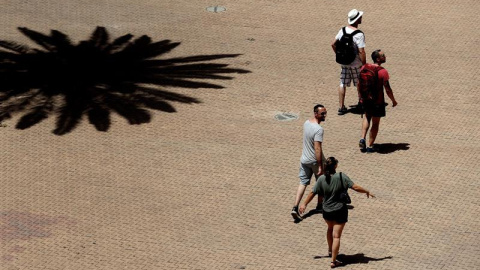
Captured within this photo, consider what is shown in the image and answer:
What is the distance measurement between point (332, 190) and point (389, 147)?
4280mm

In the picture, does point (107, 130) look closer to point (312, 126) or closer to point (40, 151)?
point (40, 151)

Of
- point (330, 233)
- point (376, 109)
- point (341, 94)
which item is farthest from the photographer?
point (341, 94)

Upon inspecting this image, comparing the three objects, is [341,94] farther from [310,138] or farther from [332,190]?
[332,190]

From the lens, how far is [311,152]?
16188 mm

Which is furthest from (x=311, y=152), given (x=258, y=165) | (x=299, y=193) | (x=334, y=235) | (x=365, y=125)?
(x=365, y=125)

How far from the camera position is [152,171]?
18.1 meters

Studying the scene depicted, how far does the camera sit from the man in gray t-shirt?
1603 centimetres

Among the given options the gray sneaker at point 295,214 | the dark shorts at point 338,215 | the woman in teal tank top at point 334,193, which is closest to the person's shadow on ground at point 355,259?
the woman in teal tank top at point 334,193

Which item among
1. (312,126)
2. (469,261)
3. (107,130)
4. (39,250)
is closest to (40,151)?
(107,130)

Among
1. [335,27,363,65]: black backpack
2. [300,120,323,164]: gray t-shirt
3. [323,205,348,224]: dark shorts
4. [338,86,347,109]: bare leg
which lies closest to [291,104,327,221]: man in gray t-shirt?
[300,120,323,164]: gray t-shirt

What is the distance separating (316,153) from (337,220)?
63.5 inches

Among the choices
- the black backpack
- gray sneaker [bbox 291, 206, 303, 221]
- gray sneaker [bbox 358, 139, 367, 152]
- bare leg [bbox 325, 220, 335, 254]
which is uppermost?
the black backpack

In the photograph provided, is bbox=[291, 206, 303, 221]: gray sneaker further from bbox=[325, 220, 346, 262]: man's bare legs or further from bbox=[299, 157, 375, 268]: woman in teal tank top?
bbox=[299, 157, 375, 268]: woman in teal tank top

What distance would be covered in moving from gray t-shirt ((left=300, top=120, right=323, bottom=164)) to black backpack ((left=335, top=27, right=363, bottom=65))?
3.53 m
